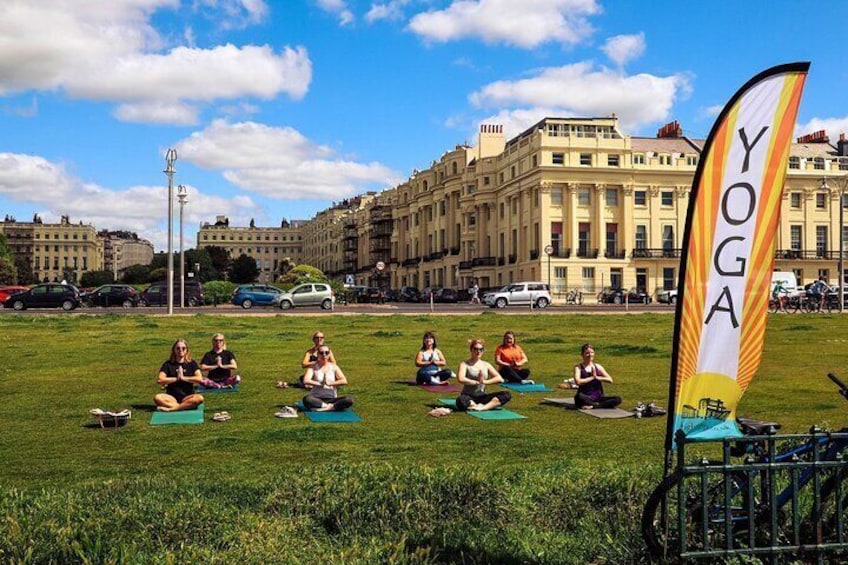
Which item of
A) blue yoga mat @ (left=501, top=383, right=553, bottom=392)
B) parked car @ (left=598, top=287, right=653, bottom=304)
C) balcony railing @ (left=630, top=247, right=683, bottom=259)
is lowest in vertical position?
blue yoga mat @ (left=501, top=383, right=553, bottom=392)

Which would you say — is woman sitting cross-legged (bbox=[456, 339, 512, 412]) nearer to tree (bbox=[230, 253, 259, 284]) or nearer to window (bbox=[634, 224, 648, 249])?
window (bbox=[634, 224, 648, 249])

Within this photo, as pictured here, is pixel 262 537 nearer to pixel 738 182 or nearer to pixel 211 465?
pixel 738 182

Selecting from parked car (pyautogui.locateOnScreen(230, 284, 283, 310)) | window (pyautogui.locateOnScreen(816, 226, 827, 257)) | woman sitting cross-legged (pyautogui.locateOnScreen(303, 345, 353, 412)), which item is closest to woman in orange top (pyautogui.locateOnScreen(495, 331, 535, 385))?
woman sitting cross-legged (pyautogui.locateOnScreen(303, 345, 353, 412))

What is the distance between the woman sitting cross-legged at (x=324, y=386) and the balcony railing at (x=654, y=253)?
68943mm

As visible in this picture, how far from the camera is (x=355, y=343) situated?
82.1ft

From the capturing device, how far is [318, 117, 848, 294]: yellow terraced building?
78562 millimetres

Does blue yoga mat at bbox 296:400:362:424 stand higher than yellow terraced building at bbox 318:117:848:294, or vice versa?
yellow terraced building at bbox 318:117:848:294

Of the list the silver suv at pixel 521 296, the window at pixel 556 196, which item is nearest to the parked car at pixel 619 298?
the silver suv at pixel 521 296

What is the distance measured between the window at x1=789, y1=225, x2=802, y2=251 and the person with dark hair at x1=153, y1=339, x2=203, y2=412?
80.3 meters

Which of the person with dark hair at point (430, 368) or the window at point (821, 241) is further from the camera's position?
the window at point (821, 241)

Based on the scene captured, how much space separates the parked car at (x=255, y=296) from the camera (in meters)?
53.3

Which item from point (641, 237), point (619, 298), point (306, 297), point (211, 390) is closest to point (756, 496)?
point (211, 390)

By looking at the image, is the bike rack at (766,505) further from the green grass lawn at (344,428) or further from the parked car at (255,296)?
the parked car at (255,296)

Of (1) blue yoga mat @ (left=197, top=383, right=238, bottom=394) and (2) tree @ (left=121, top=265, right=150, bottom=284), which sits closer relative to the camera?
(1) blue yoga mat @ (left=197, top=383, right=238, bottom=394)
